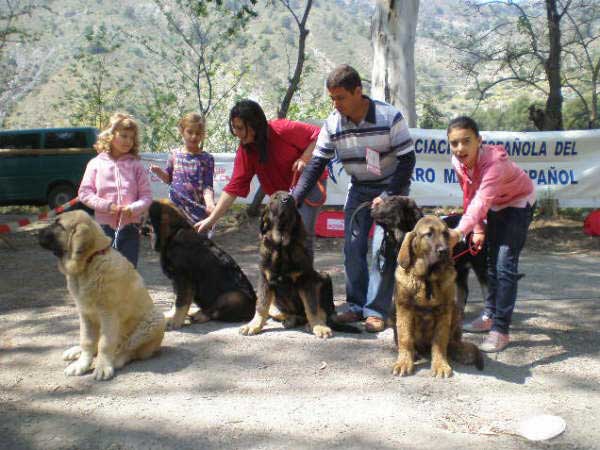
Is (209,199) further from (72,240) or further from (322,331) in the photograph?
(72,240)

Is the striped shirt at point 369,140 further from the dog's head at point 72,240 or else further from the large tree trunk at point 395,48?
the large tree trunk at point 395,48

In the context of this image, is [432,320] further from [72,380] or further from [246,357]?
[72,380]

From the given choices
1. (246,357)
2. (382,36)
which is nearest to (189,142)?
(246,357)

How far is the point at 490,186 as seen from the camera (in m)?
4.32

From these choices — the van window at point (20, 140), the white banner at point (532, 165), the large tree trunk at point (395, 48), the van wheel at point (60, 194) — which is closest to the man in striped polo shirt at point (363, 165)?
the large tree trunk at point (395, 48)

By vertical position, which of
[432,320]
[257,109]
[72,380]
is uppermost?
[257,109]

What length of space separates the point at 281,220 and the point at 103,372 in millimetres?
1889

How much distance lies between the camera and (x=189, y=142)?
5871 mm

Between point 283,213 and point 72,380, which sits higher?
point 283,213

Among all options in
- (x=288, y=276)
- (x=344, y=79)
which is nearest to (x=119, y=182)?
(x=288, y=276)

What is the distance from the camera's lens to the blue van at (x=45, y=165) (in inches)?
611

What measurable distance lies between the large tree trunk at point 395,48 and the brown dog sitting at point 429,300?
18.5ft

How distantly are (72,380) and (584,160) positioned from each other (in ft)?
36.9

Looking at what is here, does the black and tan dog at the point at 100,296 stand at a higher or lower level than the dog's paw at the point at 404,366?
higher
